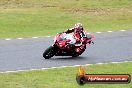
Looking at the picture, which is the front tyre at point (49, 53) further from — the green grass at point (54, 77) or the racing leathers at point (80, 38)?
the green grass at point (54, 77)

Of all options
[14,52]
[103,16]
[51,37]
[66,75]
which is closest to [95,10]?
[103,16]

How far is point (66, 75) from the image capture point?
11.2 m

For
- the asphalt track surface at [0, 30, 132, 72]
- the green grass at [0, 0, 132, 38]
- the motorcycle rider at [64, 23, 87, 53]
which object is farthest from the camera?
the green grass at [0, 0, 132, 38]

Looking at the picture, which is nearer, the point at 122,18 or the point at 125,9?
the point at 122,18

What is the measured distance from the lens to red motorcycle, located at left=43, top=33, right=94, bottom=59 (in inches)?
557

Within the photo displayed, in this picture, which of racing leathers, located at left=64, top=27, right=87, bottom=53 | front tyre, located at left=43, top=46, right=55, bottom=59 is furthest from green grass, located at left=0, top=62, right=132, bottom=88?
front tyre, located at left=43, top=46, right=55, bottom=59

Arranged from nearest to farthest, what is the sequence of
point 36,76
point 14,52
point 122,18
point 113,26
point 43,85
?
point 43,85
point 36,76
point 14,52
point 113,26
point 122,18

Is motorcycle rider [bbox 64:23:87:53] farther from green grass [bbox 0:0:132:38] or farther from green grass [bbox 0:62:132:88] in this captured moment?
green grass [bbox 0:0:132:38]

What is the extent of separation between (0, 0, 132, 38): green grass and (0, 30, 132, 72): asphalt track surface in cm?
207

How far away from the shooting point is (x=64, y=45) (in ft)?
46.5

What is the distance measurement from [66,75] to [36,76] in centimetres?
74

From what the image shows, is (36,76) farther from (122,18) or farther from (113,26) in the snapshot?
(122,18)

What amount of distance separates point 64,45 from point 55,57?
724 millimetres

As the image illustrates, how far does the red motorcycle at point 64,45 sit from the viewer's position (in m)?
14.1
